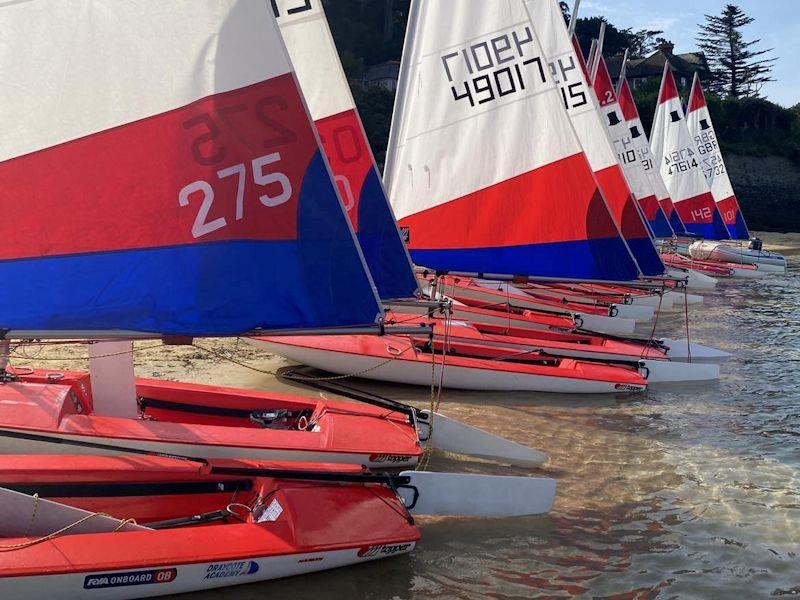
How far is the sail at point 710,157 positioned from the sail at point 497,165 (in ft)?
67.9

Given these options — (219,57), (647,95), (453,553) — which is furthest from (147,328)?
(647,95)

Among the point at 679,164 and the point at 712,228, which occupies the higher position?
the point at 679,164

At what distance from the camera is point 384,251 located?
725 centimetres

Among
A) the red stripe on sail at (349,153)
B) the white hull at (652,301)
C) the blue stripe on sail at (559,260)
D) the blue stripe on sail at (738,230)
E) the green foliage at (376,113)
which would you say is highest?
the green foliage at (376,113)

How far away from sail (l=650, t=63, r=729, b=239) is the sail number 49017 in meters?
23.4

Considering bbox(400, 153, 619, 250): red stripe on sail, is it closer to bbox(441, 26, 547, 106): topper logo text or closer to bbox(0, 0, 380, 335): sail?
bbox(441, 26, 547, 106): topper logo text

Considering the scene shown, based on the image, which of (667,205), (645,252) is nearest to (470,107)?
(645,252)

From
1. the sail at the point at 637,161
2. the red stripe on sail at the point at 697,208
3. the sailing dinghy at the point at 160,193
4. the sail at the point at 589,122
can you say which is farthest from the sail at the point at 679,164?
the sailing dinghy at the point at 160,193

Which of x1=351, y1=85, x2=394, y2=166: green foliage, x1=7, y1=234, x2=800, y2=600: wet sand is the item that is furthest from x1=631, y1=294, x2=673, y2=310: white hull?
x1=351, y1=85, x2=394, y2=166: green foliage

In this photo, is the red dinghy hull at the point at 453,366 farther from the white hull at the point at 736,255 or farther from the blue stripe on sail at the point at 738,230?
the blue stripe on sail at the point at 738,230

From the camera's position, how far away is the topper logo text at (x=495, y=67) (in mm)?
9109

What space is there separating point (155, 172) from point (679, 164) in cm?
2437

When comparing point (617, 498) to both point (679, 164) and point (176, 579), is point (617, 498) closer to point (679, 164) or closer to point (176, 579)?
point (176, 579)

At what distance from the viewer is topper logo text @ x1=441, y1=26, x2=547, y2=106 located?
9109 millimetres
